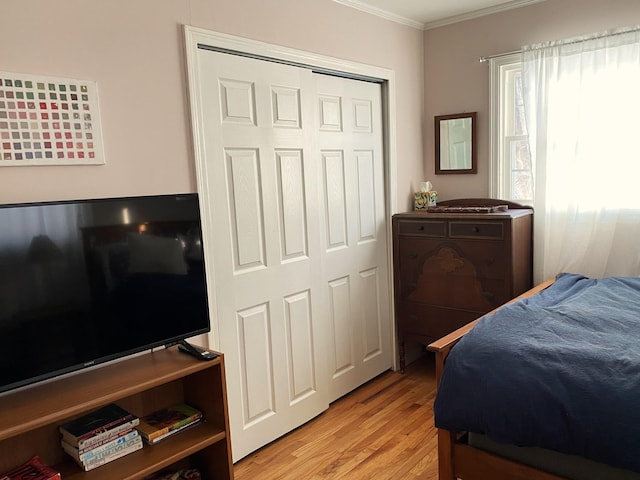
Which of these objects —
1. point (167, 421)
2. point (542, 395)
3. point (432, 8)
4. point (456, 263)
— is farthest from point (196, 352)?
point (432, 8)

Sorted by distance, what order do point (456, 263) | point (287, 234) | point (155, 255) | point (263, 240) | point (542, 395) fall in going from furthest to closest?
point (456, 263) < point (287, 234) < point (263, 240) < point (155, 255) < point (542, 395)

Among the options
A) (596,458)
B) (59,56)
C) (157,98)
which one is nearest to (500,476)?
(596,458)

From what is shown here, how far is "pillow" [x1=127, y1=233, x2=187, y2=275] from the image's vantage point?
193cm

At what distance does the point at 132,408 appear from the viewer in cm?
216

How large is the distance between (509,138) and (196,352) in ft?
8.28

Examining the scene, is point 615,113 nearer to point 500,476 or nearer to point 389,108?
point 389,108

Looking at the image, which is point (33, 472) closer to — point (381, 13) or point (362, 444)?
point (362, 444)

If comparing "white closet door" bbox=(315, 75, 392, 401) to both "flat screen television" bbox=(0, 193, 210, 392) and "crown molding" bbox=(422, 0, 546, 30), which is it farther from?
"flat screen television" bbox=(0, 193, 210, 392)

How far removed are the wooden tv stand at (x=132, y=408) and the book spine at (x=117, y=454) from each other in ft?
0.06

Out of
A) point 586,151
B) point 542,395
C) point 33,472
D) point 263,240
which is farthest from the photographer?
point 586,151

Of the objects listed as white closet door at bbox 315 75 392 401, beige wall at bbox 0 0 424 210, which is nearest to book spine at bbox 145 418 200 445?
beige wall at bbox 0 0 424 210

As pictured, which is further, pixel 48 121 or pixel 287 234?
pixel 287 234

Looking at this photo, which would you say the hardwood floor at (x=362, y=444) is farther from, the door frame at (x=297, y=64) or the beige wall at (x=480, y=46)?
the beige wall at (x=480, y=46)

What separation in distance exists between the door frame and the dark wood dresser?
13cm
